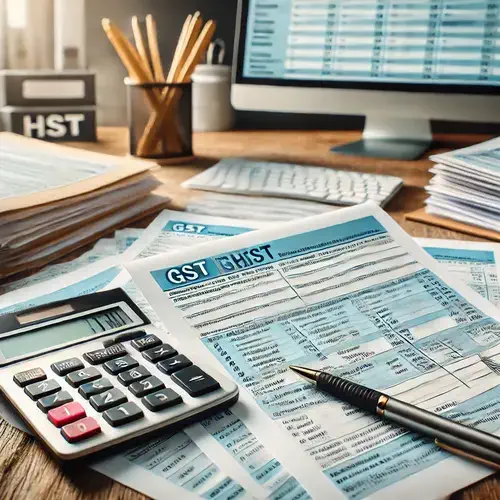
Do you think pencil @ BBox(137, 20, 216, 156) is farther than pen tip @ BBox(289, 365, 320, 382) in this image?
Yes

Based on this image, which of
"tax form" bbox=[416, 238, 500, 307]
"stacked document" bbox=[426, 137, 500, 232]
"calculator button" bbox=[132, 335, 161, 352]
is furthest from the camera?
"stacked document" bbox=[426, 137, 500, 232]

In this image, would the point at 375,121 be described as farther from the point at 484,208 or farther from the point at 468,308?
the point at 468,308

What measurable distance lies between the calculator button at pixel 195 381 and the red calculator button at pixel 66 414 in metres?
0.06

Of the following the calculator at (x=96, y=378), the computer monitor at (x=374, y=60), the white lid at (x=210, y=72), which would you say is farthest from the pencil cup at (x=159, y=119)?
the calculator at (x=96, y=378)

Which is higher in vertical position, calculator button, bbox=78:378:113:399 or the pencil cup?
the pencil cup

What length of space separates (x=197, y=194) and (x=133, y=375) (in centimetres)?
50

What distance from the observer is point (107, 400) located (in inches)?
16.5

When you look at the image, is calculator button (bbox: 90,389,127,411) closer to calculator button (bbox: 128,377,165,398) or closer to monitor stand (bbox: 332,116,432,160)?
calculator button (bbox: 128,377,165,398)

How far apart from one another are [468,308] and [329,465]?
0.73 ft

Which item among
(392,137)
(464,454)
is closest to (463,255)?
(464,454)

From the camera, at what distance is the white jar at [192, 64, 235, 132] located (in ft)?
4.31

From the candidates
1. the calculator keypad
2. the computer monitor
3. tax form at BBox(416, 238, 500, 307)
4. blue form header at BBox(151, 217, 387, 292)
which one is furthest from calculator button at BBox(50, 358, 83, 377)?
Answer: the computer monitor

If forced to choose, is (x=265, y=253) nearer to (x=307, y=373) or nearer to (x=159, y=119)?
(x=307, y=373)

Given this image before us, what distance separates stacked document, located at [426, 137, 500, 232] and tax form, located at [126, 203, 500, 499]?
0.17 meters
